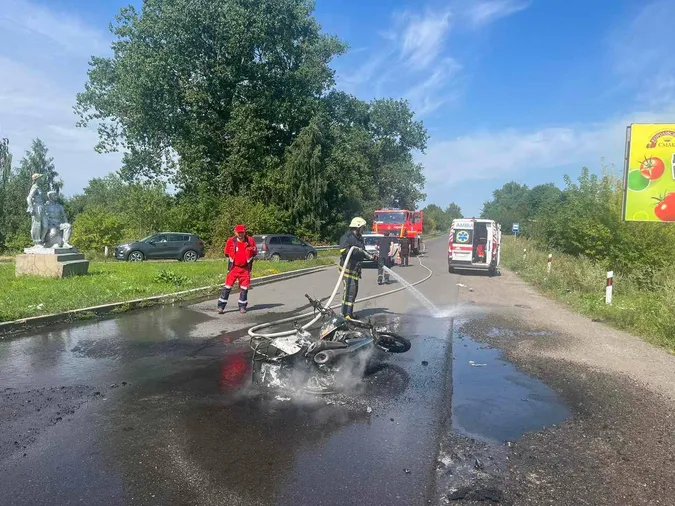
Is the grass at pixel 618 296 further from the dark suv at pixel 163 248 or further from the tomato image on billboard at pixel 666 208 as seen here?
the dark suv at pixel 163 248

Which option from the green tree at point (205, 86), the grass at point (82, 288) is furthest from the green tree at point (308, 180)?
the grass at point (82, 288)

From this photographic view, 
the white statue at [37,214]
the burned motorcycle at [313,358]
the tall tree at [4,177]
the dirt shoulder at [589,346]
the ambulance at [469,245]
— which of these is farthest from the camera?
the tall tree at [4,177]

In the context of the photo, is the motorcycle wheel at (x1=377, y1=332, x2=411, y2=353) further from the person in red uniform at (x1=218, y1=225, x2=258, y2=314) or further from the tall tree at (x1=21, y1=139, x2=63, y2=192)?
the tall tree at (x1=21, y1=139, x2=63, y2=192)

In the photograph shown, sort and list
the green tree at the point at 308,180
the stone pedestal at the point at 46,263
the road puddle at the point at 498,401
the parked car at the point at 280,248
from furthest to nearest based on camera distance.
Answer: the green tree at the point at 308,180, the parked car at the point at 280,248, the stone pedestal at the point at 46,263, the road puddle at the point at 498,401

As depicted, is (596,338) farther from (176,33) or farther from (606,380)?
(176,33)

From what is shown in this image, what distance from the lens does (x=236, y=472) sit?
377cm

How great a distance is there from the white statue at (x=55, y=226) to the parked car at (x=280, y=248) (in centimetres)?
1155

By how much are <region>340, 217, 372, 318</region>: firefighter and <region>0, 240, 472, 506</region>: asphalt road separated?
1.50m

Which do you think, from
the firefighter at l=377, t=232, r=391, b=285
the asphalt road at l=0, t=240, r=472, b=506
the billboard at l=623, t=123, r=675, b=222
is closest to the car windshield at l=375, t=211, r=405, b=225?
the firefighter at l=377, t=232, r=391, b=285

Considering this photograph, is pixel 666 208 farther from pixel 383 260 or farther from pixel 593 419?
pixel 593 419

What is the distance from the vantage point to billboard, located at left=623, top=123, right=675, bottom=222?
15.0 m

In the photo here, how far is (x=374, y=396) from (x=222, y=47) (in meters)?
36.3

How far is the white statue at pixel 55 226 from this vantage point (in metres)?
15.4

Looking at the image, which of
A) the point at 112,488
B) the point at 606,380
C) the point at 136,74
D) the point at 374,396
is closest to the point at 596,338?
the point at 606,380
